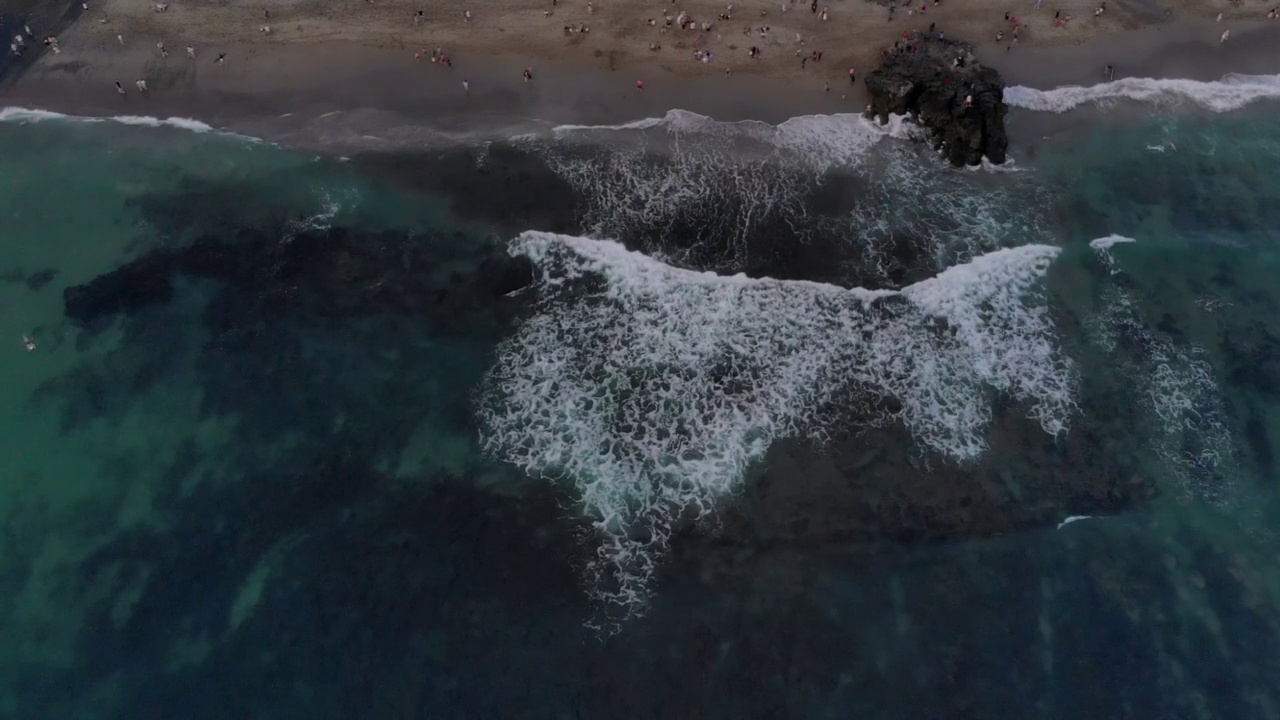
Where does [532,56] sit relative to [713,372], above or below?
above

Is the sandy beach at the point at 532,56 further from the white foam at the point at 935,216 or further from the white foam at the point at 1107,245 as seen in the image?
the white foam at the point at 1107,245

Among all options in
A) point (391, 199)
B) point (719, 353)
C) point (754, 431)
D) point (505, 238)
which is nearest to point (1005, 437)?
point (754, 431)

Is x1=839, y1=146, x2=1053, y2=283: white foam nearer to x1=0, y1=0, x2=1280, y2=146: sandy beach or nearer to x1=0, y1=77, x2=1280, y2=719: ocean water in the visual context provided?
x1=0, y1=77, x2=1280, y2=719: ocean water

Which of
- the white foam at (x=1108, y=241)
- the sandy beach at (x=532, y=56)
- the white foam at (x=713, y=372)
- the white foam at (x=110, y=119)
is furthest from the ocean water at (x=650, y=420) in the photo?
the sandy beach at (x=532, y=56)

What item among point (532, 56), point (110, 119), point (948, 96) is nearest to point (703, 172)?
point (532, 56)

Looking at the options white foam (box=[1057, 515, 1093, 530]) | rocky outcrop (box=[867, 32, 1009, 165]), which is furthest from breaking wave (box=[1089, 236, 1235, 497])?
rocky outcrop (box=[867, 32, 1009, 165])

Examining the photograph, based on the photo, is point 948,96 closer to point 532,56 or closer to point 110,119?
point 532,56

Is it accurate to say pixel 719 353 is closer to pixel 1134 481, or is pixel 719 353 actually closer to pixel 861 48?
pixel 1134 481
